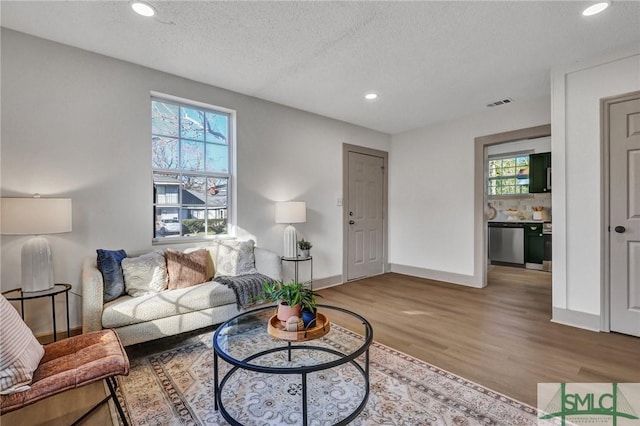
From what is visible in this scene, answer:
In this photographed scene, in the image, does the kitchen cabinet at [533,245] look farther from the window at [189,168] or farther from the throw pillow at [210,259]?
the throw pillow at [210,259]

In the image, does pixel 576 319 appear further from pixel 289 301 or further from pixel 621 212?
pixel 289 301

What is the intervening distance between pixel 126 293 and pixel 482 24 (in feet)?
11.7

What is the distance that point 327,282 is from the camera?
468cm

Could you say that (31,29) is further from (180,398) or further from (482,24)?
(482,24)

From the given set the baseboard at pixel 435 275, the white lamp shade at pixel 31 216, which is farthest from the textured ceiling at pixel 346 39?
the baseboard at pixel 435 275

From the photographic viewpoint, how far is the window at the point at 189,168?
10.7 feet

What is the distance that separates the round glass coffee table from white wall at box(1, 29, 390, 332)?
1645mm

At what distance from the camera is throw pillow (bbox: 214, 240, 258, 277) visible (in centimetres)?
318

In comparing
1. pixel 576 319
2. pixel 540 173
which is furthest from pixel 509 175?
pixel 576 319

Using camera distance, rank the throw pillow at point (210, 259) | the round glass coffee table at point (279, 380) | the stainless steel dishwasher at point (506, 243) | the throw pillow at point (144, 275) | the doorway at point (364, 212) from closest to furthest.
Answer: the round glass coffee table at point (279, 380), the throw pillow at point (144, 275), the throw pillow at point (210, 259), the doorway at point (364, 212), the stainless steel dishwasher at point (506, 243)

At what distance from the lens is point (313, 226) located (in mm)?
4555

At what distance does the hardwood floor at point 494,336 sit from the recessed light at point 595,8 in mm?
2559

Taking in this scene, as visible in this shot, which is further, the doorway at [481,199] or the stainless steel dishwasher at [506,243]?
the stainless steel dishwasher at [506,243]

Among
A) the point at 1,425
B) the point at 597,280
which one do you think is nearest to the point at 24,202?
the point at 1,425
